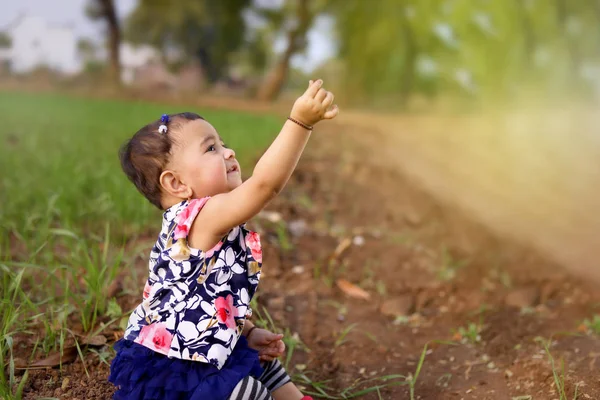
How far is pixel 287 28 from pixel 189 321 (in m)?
18.0

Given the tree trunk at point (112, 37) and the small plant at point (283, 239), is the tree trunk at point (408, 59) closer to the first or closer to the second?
the small plant at point (283, 239)

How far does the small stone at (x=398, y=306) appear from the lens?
2830 millimetres

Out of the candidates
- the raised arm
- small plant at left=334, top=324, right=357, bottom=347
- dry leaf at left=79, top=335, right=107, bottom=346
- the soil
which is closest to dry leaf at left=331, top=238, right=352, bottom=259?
the soil

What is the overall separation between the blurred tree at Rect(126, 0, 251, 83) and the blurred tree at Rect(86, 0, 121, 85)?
118 centimetres

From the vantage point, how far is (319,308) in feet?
9.15

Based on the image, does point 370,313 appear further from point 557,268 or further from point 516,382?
point 557,268

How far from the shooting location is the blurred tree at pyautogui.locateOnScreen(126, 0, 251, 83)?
1897 cm

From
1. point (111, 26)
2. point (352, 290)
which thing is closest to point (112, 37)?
point (111, 26)

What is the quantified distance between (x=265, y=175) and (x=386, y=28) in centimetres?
Answer: 1072

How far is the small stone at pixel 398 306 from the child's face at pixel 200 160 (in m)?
1.38

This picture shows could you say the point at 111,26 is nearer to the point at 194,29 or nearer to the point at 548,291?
the point at 194,29

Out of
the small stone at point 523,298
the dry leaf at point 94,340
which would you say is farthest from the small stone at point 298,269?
the dry leaf at point 94,340

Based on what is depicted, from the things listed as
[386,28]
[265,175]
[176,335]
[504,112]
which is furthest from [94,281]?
[386,28]

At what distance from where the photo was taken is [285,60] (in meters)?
19.4
